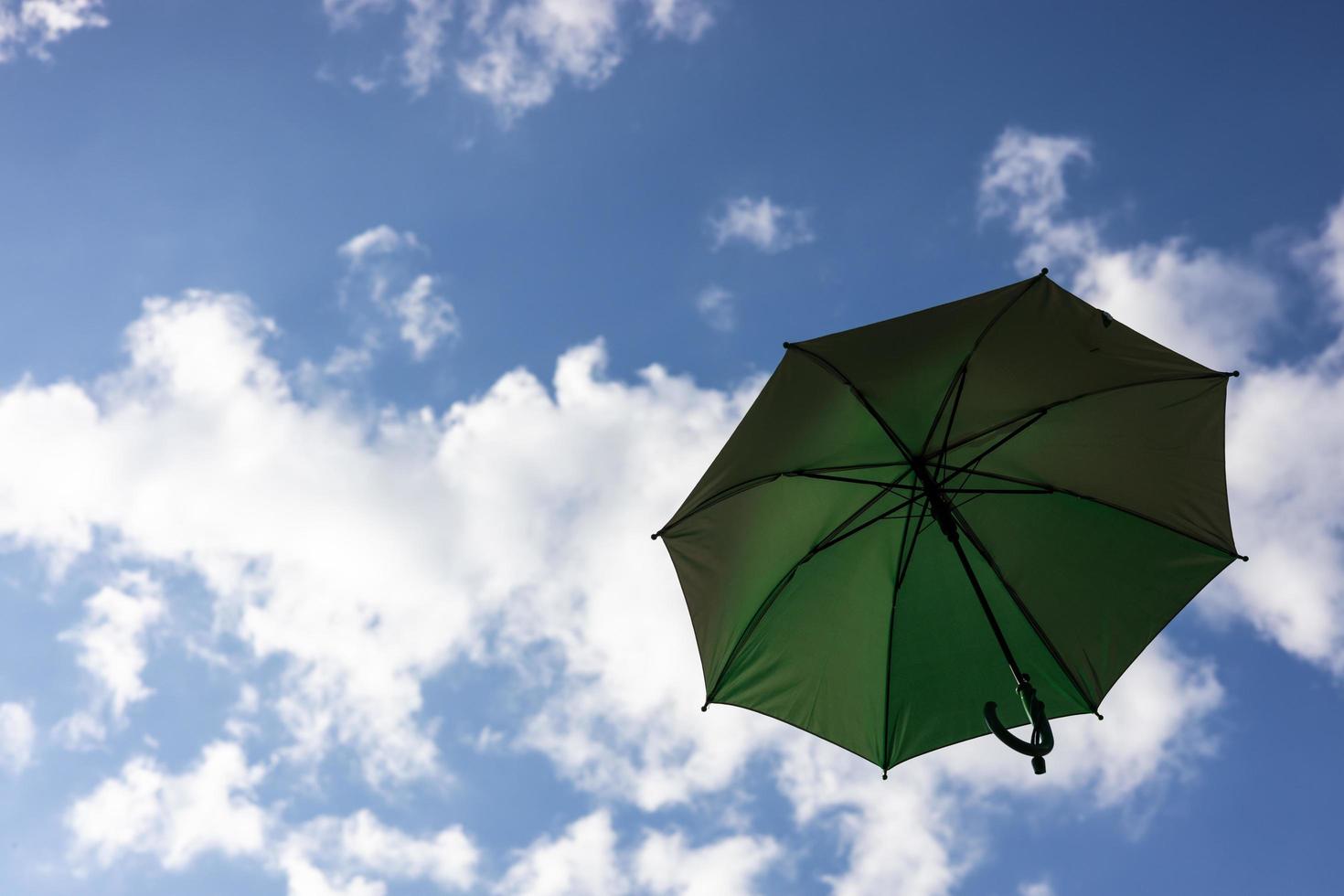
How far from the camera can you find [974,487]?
6434 millimetres

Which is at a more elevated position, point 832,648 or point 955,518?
point 955,518

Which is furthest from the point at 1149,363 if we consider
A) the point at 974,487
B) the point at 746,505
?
the point at 746,505

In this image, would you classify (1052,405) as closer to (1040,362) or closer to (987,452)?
(1040,362)

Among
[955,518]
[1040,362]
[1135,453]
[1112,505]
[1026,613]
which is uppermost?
[1040,362]

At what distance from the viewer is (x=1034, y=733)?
4559 millimetres

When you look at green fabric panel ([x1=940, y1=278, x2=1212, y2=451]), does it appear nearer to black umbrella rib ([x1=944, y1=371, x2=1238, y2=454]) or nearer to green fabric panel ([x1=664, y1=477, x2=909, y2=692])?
black umbrella rib ([x1=944, y1=371, x2=1238, y2=454])

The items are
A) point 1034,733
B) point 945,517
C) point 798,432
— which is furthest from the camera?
point 798,432

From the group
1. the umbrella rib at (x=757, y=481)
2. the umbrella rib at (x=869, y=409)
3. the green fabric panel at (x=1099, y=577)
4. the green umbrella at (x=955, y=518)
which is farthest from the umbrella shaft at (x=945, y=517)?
the green fabric panel at (x=1099, y=577)

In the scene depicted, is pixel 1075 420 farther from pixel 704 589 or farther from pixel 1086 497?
pixel 704 589

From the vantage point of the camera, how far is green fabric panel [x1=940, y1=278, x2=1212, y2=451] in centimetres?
614

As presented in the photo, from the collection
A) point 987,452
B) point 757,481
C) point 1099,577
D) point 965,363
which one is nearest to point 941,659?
point 1099,577

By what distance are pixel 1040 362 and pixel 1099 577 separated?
1.51 meters

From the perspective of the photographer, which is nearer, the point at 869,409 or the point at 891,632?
the point at 869,409

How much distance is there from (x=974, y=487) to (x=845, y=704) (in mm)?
1795
